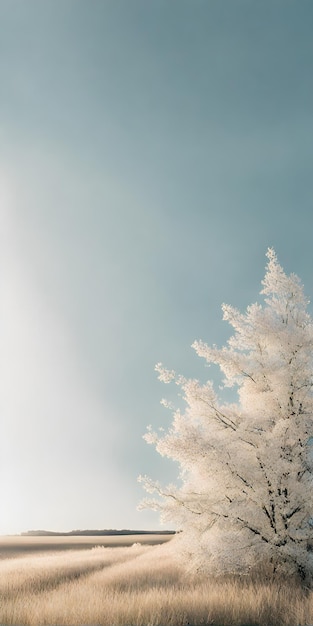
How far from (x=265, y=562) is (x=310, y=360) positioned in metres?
5.54

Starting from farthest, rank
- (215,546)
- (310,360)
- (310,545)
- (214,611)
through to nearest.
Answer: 1. (310,360)
2. (310,545)
3. (215,546)
4. (214,611)

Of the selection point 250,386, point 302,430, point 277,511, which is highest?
point 250,386

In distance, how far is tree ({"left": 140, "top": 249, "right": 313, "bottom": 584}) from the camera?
11227 mm

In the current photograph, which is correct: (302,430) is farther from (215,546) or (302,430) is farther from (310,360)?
(215,546)

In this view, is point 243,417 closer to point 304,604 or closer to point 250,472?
point 250,472

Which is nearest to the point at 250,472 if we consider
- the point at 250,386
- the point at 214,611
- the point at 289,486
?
the point at 289,486

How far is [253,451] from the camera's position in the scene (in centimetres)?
1202

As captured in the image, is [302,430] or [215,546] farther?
[302,430]

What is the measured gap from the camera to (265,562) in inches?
500

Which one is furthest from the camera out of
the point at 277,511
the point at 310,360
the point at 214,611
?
the point at 310,360

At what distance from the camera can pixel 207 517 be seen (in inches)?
468

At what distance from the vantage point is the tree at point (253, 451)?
36.8ft

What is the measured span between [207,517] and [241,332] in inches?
198

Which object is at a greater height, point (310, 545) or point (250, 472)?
point (250, 472)
